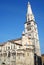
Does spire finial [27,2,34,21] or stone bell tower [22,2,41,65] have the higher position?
spire finial [27,2,34,21]

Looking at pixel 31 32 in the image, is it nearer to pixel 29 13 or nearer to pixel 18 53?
pixel 29 13

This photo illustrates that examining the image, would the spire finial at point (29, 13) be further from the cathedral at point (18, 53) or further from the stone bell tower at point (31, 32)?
the cathedral at point (18, 53)

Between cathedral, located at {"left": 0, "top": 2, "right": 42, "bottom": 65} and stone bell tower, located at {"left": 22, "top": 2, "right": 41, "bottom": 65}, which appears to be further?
stone bell tower, located at {"left": 22, "top": 2, "right": 41, "bottom": 65}

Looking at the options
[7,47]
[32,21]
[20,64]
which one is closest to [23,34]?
[32,21]

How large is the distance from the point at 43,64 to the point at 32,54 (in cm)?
794

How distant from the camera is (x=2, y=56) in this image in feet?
199

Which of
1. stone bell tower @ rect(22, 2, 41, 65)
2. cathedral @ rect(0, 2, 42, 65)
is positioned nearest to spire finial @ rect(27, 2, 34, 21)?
stone bell tower @ rect(22, 2, 41, 65)

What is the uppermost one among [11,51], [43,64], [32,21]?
[32,21]

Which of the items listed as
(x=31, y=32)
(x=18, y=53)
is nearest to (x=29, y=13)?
(x=31, y=32)

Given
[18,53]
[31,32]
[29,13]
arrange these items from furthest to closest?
[29,13] → [31,32] → [18,53]

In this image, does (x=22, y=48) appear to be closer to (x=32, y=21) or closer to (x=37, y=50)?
(x=37, y=50)

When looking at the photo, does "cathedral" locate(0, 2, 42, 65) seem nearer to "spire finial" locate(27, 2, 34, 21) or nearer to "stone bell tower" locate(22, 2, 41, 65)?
"stone bell tower" locate(22, 2, 41, 65)

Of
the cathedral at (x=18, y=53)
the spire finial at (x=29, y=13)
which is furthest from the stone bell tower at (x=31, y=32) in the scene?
the cathedral at (x=18, y=53)

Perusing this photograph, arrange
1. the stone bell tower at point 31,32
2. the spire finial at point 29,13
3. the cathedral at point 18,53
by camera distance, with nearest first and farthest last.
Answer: the cathedral at point 18,53 → the stone bell tower at point 31,32 → the spire finial at point 29,13
